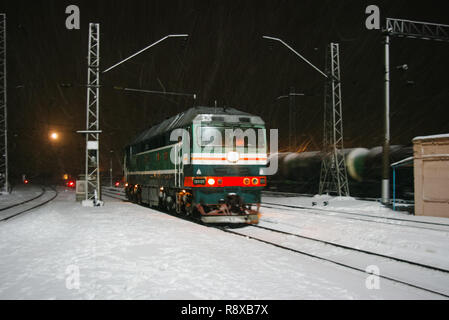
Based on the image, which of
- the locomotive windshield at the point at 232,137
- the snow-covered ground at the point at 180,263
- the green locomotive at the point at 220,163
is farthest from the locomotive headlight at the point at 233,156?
the snow-covered ground at the point at 180,263

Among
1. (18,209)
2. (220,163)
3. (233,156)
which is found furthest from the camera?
(18,209)

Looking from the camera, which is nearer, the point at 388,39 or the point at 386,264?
the point at 386,264

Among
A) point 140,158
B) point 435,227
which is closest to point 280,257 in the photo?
A: point 435,227

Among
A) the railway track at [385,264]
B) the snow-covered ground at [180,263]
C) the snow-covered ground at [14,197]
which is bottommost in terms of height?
the snow-covered ground at [14,197]

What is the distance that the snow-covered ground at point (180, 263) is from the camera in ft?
20.7

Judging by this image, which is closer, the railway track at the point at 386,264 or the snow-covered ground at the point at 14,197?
the railway track at the point at 386,264

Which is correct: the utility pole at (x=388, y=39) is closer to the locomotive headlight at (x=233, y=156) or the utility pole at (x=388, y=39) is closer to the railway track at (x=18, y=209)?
the locomotive headlight at (x=233, y=156)

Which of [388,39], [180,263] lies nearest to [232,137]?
[180,263]

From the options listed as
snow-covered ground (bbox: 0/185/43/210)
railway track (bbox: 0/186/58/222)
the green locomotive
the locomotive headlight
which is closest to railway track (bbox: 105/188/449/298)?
the green locomotive

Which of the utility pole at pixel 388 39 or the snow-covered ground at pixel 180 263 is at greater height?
the utility pole at pixel 388 39

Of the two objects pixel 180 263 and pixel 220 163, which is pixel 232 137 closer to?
pixel 220 163

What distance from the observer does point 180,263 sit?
8266 mm
